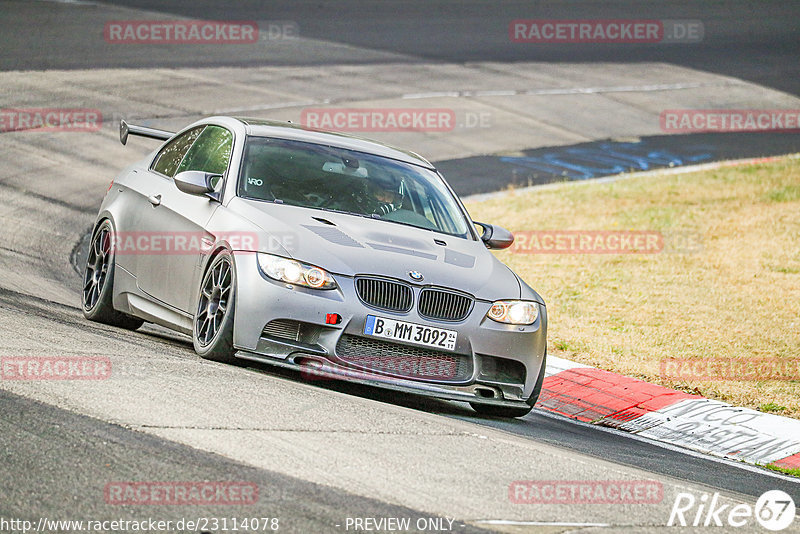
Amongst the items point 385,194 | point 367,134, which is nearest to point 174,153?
point 385,194

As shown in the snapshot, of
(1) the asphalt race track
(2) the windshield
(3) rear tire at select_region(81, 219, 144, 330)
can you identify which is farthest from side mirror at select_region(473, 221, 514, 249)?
(3) rear tire at select_region(81, 219, 144, 330)

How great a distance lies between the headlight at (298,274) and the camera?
23.0 ft

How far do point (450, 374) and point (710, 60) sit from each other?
27.8 meters

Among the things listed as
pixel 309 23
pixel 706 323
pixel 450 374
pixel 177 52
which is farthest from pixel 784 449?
pixel 309 23

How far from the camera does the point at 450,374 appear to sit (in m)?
7.25

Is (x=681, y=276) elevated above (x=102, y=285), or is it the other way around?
(x=102, y=285)

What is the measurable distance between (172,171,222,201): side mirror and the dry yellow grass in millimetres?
4083

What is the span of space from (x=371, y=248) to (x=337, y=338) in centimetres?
68

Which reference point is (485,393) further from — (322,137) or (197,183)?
(322,137)

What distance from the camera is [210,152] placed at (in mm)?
8664

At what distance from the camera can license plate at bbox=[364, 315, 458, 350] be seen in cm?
699

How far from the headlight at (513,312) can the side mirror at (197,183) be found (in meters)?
2.02

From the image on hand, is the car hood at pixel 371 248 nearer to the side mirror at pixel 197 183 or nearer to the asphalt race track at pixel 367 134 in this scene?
the side mirror at pixel 197 183

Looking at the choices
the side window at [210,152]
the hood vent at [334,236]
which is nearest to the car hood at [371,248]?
the hood vent at [334,236]
